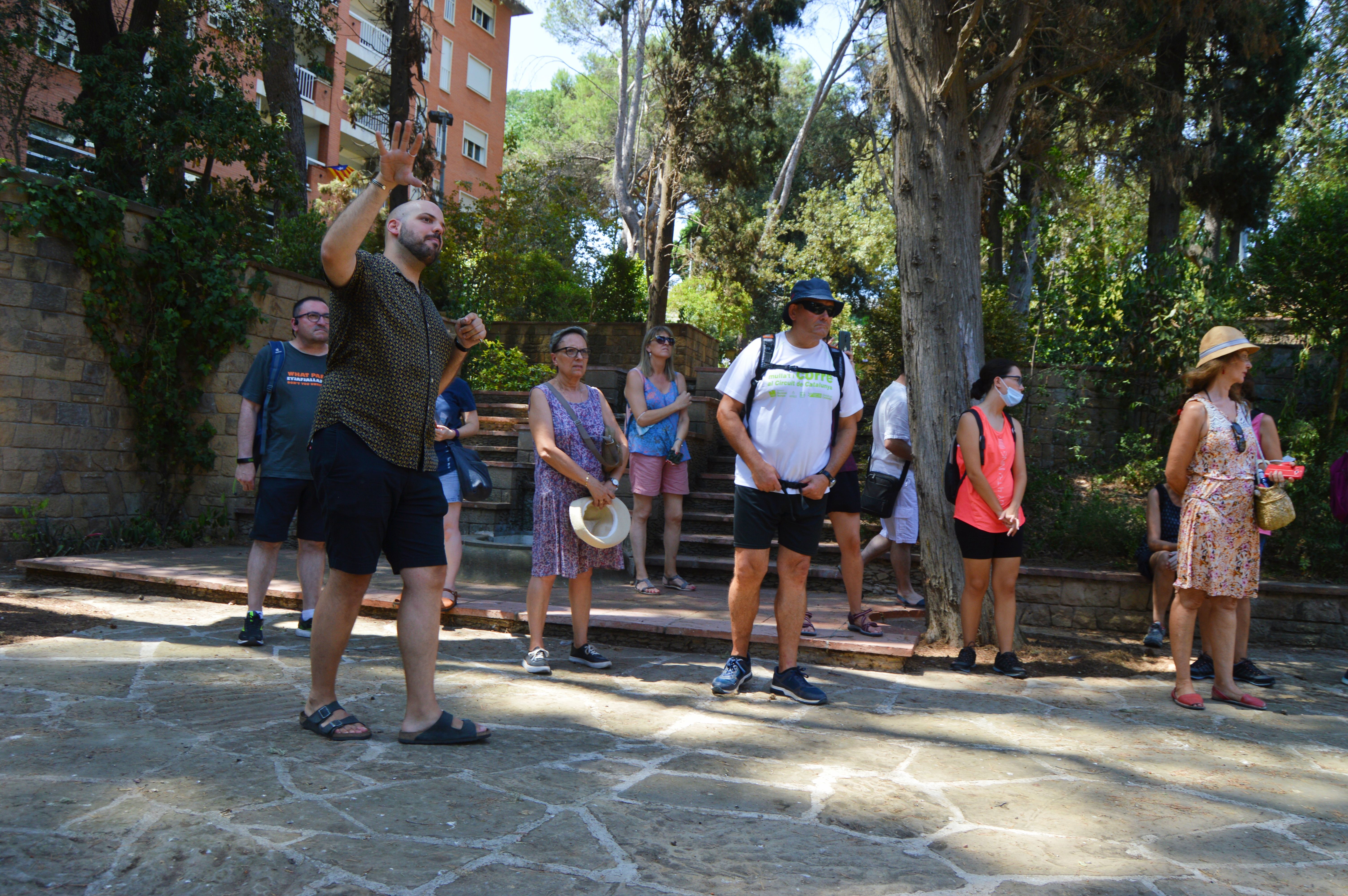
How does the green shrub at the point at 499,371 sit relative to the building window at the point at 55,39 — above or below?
below

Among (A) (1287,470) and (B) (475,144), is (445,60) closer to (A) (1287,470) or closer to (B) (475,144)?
(B) (475,144)

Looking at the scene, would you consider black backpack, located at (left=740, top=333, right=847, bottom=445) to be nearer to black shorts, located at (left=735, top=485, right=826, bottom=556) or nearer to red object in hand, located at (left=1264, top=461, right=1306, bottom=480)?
black shorts, located at (left=735, top=485, right=826, bottom=556)

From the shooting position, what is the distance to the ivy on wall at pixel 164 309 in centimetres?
840

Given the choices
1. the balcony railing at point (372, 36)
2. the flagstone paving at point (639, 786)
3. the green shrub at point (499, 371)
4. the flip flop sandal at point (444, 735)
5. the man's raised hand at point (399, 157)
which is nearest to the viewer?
the flagstone paving at point (639, 786)

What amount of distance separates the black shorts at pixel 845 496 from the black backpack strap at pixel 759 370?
152 cm

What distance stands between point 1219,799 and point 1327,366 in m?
7.48

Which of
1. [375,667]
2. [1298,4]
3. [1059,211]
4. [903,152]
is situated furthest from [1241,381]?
[1059,211]

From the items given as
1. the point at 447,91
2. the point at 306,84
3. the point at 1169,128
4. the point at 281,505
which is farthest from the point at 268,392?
the point at 447,91

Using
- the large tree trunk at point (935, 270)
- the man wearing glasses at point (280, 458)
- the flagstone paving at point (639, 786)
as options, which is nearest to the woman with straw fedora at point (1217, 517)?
the flagstone paving at point (639, 786)

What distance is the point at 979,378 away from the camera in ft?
18.6

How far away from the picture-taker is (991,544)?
209 inches

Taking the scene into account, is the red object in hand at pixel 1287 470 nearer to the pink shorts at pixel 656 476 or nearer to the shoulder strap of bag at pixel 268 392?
the pink shorts at pixel 656 476

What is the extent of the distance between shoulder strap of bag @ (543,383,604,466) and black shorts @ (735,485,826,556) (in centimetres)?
89

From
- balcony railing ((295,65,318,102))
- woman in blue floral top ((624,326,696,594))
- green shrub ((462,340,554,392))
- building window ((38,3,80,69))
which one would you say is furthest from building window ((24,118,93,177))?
balcony railing ((295,65,318,102))
